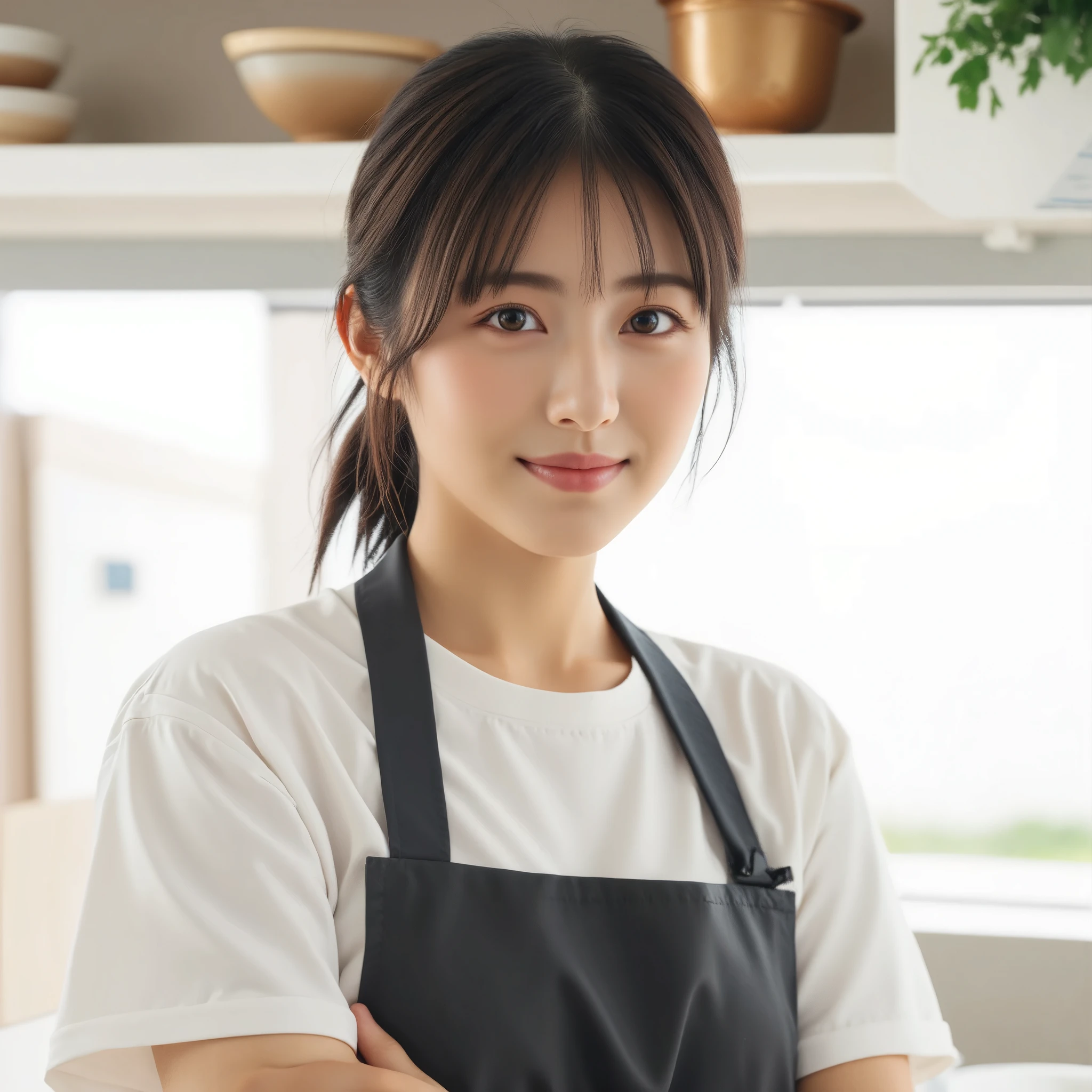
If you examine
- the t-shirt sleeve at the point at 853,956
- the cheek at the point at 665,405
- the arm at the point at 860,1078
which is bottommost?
the arm at the point at 860,1078

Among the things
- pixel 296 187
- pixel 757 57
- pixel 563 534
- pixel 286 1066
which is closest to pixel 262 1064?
pixel 286 1066

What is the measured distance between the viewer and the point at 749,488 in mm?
1868

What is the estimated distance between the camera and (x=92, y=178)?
1480mm

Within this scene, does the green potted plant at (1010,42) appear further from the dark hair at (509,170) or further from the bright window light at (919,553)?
the bright window light at (919,553)

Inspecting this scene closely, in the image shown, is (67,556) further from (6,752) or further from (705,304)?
(705,304)

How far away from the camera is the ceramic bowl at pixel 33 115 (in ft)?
4.94

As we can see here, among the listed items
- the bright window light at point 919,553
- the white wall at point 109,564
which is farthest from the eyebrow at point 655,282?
the white wall at point 109,564

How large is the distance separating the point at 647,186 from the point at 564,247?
0.27 feet

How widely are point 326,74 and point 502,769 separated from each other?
0.88 metres

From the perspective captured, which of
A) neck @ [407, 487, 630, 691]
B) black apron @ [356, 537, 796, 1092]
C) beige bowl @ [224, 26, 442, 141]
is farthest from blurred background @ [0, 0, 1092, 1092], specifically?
black apron @ [356, 537, 796, 1092]

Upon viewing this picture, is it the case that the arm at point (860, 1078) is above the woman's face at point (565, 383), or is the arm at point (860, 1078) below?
below

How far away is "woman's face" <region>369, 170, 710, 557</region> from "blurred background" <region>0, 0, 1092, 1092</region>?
0.70 meters

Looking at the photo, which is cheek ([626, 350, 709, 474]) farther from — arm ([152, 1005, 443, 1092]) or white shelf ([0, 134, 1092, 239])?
white shelf ([0, 134, 1092, 239])

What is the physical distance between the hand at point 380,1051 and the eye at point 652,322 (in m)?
0.47
